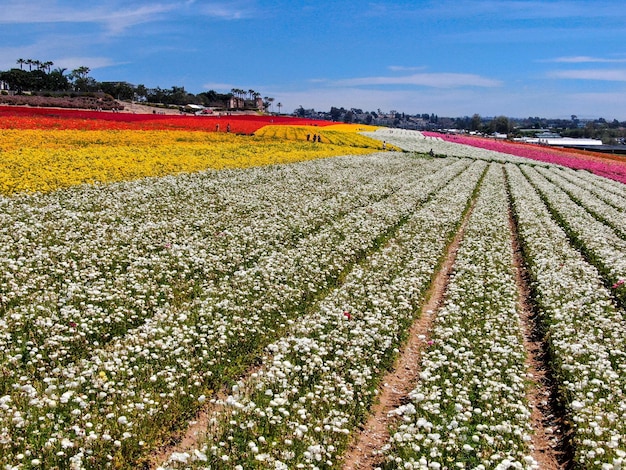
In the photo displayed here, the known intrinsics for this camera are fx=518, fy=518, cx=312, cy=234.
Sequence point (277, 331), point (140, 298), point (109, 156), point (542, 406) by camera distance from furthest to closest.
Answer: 1. point (109, 156)
2. point (140, 298)
3. point (277, 331)
4. point (542, 406)

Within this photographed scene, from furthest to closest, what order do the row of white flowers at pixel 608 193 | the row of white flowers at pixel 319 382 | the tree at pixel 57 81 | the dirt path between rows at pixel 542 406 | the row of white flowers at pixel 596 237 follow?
the tree at pixel 57 81 → the row of white flowers at pixel 608 193 → the row of white flowers at pixel 596 237 → the dirt path between rows at pixel 542 406 → the row of white flowers at pixel 319 382

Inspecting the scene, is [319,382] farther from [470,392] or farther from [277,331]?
[470,392]

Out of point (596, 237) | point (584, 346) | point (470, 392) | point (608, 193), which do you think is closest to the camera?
point (470, 392)

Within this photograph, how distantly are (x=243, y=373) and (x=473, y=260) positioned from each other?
1029 cm

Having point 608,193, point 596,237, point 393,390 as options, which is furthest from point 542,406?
point 608,193

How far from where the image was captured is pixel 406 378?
9.15m

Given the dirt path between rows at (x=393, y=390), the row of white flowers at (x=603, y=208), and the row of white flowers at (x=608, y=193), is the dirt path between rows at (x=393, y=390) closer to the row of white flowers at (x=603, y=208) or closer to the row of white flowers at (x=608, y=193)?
the row of white flowers at (x=603, y=208)

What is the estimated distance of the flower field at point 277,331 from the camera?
6.55 metres

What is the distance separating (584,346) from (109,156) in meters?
28.2

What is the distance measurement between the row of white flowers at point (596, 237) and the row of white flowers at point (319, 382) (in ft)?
21.3

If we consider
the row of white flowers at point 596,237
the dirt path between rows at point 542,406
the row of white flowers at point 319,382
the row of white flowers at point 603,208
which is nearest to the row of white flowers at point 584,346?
the dirt path between rows at point 542,406

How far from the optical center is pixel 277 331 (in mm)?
10195

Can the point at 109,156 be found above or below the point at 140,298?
above

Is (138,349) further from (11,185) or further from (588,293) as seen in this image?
(11,185)
